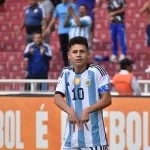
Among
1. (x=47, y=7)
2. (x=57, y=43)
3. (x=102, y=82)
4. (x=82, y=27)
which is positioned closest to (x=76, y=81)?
(x=102, y=82)

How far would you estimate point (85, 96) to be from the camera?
330 inches

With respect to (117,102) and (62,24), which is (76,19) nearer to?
(62,24)

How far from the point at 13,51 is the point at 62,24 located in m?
3.37

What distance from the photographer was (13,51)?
2020 centimetres

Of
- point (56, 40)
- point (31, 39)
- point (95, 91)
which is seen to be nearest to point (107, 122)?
point (95, 91)

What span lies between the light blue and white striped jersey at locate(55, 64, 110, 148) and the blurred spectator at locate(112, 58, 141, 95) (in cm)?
416

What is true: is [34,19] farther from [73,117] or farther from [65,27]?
[73,117]

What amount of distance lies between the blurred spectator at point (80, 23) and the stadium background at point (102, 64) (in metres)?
1.64

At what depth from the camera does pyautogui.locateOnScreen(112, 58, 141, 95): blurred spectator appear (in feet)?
41.8

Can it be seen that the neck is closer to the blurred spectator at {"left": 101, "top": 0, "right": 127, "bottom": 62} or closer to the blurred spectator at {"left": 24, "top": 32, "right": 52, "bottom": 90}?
the blurred spectator at {"left": 24, "top": 32, "right": 52, "bottom": 90}

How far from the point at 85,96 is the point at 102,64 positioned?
9.90 m

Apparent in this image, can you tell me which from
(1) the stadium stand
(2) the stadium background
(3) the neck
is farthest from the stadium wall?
(1) the stadium stand

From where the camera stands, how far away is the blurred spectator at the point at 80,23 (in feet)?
53.8

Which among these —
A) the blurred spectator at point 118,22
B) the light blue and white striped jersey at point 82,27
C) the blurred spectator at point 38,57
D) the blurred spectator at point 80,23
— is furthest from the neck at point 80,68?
the blurred spectator at point 118,22
